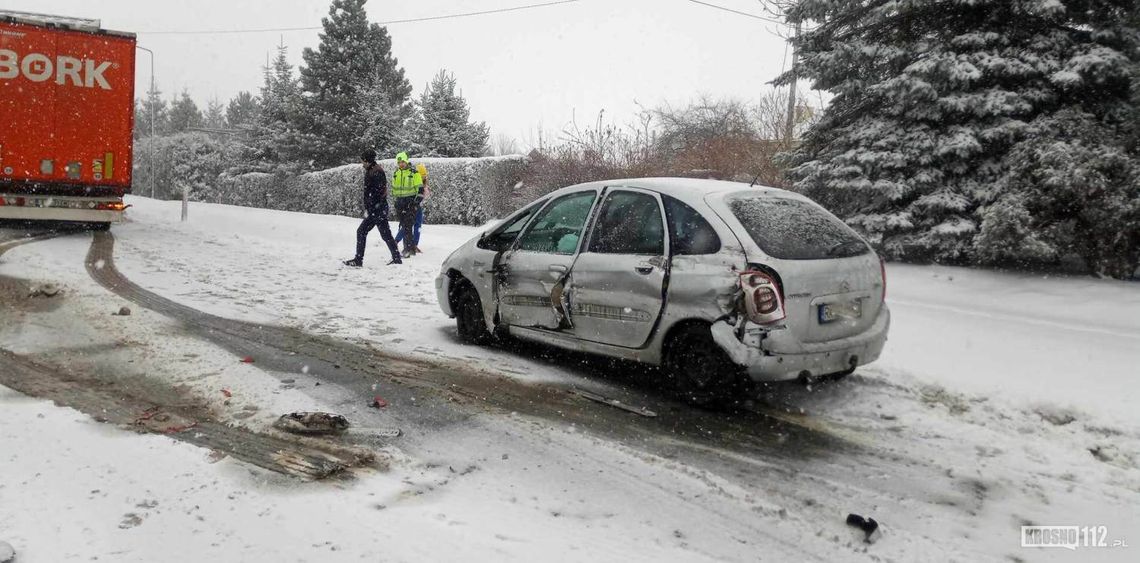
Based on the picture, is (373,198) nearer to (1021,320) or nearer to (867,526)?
(1021,320)

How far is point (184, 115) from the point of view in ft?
304

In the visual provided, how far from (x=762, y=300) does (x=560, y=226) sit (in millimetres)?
2012

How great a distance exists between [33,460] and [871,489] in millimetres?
4052

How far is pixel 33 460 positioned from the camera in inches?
138

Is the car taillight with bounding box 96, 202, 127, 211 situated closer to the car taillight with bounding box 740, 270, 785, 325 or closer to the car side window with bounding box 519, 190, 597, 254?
the car side window with bounding box 519, 190, 597, 254

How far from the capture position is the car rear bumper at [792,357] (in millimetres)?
4383

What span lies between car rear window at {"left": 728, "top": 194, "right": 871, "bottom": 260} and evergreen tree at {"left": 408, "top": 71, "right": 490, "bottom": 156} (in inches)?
934

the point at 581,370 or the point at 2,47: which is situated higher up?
the point at 2,47

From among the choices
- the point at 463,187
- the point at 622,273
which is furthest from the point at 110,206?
the point at 622,273

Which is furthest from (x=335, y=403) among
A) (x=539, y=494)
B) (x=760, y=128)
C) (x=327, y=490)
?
(x=760, y=128)

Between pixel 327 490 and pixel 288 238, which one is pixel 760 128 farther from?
pixel 327 490

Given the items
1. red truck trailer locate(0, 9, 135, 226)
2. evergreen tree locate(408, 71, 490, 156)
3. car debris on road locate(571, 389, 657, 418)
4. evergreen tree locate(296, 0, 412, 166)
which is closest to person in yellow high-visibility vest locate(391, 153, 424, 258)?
red truck trailer locate(0, 9, 135, 226)

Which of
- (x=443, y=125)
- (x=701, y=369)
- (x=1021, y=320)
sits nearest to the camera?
(x=701, y=369)

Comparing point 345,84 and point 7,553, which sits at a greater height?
point 345,84
